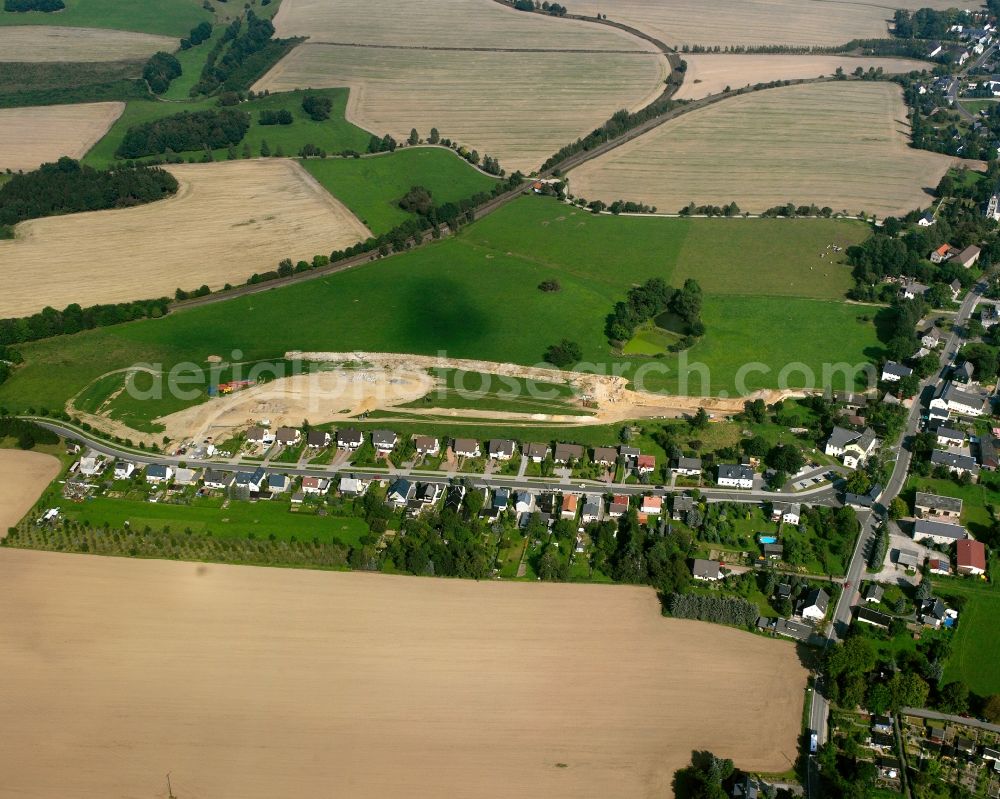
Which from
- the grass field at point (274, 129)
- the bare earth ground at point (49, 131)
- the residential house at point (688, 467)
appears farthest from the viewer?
the grass field at point (274, 129)

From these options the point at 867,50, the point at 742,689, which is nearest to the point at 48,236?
the point at 742,689

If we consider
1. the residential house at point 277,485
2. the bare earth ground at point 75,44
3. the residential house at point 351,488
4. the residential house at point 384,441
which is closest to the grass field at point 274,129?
the bare earth ground at point 75,44

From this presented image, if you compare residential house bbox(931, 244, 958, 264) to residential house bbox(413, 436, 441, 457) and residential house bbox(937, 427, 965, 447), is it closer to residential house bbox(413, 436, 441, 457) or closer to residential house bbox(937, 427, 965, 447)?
residential house bbox(937, 427, 965, 447)

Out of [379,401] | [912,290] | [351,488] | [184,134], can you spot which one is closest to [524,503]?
[351,488]

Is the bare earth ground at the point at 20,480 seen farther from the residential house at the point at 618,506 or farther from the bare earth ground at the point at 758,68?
the bare earth ground at the point at 758,68

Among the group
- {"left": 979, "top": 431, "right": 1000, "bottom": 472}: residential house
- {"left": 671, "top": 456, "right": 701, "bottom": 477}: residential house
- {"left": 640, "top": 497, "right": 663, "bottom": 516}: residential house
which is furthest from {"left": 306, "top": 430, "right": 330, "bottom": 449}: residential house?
{"left": 979, "top": 431, "right": 1000, "bottom": 472}: residential house

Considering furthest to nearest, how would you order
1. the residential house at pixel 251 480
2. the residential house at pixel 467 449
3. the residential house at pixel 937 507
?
the residential house at pixel 467 449 → the residential house at pixel 251 480 → the residential house at pixel 937 507

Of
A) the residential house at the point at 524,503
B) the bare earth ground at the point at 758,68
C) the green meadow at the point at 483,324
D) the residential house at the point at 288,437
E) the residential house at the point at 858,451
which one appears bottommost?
the residential house at the point at 524,503
